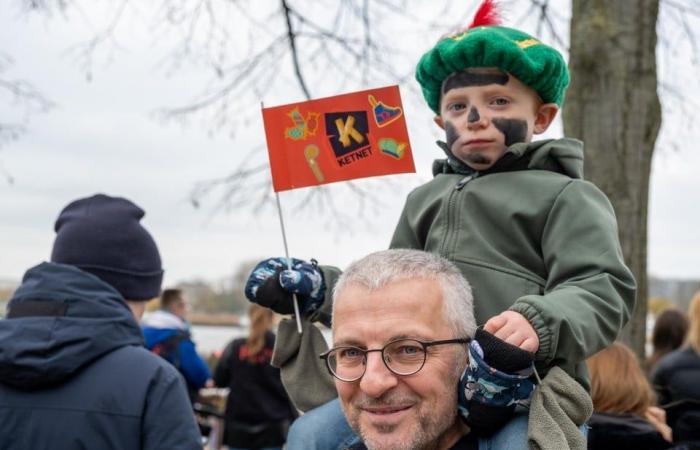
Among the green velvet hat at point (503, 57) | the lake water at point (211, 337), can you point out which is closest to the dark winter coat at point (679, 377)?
the green velvet hat at point (503, 57)

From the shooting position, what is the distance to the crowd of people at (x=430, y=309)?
209 cm

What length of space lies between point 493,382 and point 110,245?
152cm

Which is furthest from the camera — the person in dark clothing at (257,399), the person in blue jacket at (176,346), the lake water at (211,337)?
the lake water at (211,337)

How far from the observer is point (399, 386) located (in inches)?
85.7

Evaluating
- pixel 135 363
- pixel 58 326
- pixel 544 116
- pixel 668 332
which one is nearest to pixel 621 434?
pixel 544 116

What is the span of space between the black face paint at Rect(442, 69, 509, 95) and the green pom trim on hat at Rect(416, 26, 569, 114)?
0.06ft

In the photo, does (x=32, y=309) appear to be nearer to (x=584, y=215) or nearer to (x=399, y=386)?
(x=399, y=386)

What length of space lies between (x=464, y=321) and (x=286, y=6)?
19.2ft

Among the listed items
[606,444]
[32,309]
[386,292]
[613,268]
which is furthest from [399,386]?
[606,444]

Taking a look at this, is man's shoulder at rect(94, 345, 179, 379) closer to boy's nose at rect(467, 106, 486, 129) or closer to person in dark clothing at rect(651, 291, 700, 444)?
boy's nose at rect(467, 106, 486, 129)

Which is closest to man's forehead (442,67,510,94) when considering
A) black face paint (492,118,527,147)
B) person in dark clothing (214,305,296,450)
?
black face paint (492,118,527,147)

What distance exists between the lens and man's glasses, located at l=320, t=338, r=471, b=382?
217 centimetres

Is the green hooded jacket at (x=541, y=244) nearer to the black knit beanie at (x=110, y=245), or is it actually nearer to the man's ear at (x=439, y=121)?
the man's ear at (x=439, y=121)

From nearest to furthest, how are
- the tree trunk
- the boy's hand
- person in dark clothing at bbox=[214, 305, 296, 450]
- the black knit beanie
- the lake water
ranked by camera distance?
the boy's hand
the black knit beanie
the tree trunk
person in dark clothing at bbox=[214, 305, 296, 450]
the lake water
